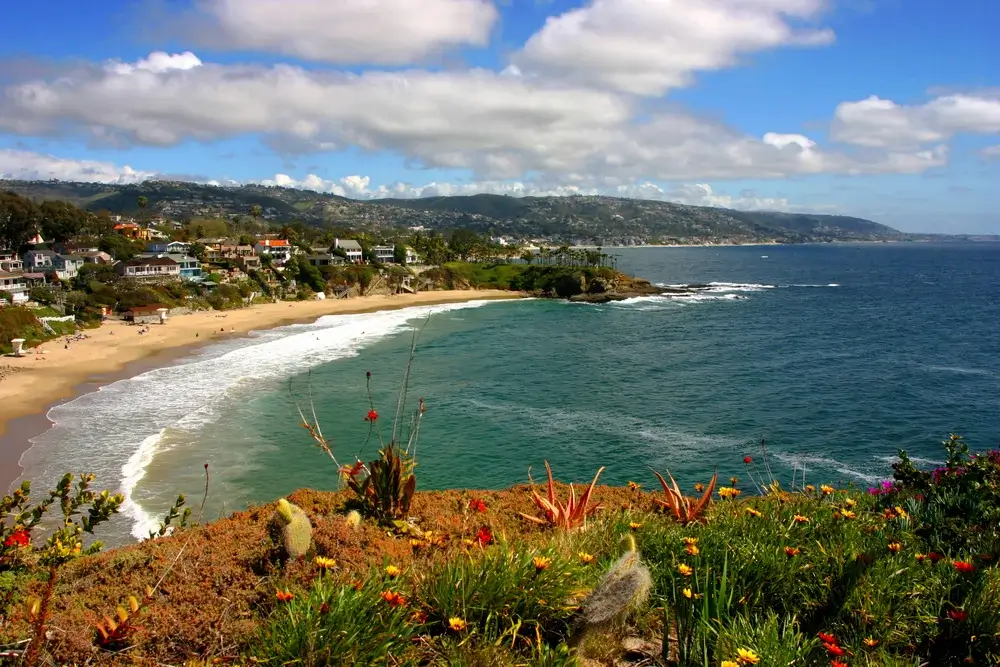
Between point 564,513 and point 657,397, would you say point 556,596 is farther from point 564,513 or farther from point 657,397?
point 657,397

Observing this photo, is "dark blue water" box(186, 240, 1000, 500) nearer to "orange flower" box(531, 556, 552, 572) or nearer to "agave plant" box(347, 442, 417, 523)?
"agave plant" box(347, 442, 417, 523)

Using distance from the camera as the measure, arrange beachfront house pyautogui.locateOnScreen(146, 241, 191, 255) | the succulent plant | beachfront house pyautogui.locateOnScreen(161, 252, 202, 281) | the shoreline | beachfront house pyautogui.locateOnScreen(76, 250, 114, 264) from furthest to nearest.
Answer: beachfront house pyautogui.locateOnScreen(146, 241, 191, 255) → beachfront house pyautogui.locateOnScreen(76, 250, 114, 264) → beachfront house pyautogui.locateOnScreen(161, 252, 202, 281) → the shoreline → the succulent plant

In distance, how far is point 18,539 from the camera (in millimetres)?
6074

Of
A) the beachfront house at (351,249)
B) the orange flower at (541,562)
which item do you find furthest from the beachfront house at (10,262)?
the orange flower at (541,562)

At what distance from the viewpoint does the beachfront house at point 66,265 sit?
7312 cm

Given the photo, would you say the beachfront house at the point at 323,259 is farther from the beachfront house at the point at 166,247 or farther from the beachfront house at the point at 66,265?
the beachfront house at the point at 66,265

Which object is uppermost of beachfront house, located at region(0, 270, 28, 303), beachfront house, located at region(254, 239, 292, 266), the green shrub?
beachfront house, located at region(254, 239, 292, 266)

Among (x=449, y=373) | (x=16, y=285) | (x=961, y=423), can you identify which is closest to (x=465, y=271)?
(x=16, y=285)

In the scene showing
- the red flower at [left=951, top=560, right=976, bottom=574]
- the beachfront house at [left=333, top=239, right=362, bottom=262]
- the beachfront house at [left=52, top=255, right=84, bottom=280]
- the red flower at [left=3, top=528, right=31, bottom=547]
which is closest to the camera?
Answer: the red flower at [left=951, top=560, right=976, bottom=574]

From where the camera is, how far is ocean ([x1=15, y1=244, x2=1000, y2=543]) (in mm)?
21592

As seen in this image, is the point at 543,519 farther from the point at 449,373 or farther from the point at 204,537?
the point at 449,373

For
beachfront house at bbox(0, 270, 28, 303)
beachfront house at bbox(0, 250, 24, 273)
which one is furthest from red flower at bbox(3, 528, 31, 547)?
beachfront house at bbox(0, 250, 24, 273)

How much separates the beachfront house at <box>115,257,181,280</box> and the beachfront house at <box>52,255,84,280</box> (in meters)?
5.46

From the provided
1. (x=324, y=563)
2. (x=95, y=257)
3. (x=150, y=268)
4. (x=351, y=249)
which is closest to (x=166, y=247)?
(x=95, y=257)
